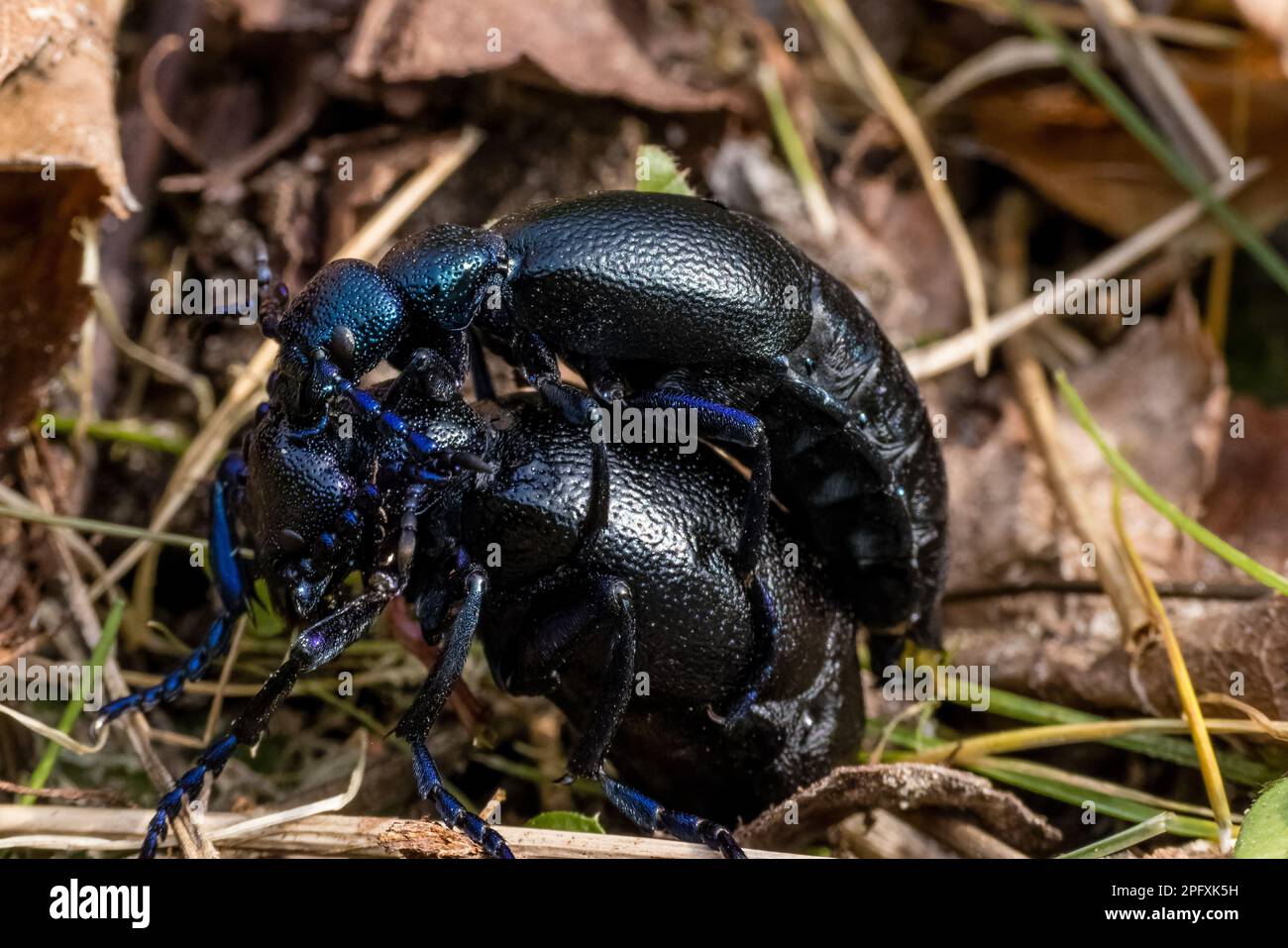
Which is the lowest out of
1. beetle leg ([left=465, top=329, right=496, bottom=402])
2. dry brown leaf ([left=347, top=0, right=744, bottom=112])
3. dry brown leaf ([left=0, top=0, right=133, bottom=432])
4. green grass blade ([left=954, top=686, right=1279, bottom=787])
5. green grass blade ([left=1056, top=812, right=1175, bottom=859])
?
green grass blade ([left=1056, top=812, right=1175, bottom=859])

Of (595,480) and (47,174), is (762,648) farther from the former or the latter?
(47,174)

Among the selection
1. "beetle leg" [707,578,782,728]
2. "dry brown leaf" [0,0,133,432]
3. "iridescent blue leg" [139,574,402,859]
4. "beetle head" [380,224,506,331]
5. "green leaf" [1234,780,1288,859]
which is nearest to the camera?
"green leaf" [1234,780,1288,859]

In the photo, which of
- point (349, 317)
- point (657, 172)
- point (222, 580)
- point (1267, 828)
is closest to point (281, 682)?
point (222, 580)

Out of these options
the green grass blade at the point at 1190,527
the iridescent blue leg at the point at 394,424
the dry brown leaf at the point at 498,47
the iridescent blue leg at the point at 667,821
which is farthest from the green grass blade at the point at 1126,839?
the dry brown leaf at the point at 498,47

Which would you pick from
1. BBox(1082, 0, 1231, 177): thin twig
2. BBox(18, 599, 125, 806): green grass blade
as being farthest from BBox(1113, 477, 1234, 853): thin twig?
BBox(18, 599, 125, 806): green grass blade

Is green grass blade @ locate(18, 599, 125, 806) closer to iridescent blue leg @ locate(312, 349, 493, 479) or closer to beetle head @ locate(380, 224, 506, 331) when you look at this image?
iridescent blue leg @ locate(312, 349, 493, 479)
